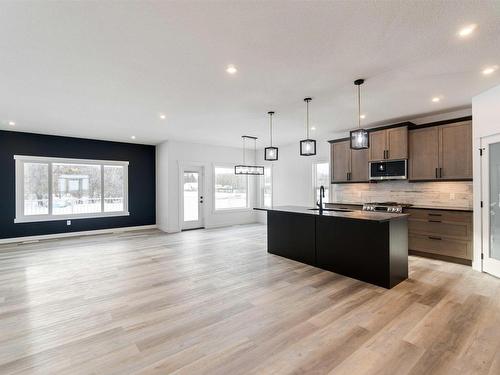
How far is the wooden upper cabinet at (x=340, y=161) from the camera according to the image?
615 centimetres

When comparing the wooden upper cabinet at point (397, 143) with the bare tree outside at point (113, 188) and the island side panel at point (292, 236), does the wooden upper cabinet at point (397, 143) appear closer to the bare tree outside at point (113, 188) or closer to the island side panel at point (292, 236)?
the island side panel at point (292, 236)

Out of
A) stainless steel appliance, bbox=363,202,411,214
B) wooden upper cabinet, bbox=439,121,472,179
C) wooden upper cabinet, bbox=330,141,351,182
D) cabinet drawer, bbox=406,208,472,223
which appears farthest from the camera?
wooden upper cabinet, bbox=330,141,351,182

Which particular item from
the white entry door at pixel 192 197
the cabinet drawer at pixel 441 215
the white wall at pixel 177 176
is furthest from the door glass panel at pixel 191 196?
the cabinet drawer at pixel 441 215

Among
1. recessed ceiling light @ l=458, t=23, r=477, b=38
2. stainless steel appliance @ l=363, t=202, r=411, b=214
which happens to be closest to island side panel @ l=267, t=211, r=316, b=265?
stainless steel appliance @ l=363, t=202, r=411, b=214

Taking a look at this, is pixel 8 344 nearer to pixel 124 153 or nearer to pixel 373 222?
pixel 373 222

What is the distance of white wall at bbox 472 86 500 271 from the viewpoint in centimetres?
374

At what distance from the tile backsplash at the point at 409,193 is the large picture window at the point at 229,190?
3.53 m

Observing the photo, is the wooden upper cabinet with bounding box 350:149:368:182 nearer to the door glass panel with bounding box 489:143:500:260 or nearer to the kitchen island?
the kitchen island

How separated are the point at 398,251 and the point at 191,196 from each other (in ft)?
20.0

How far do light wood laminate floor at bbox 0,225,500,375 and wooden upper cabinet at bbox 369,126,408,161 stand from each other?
7.13 feet

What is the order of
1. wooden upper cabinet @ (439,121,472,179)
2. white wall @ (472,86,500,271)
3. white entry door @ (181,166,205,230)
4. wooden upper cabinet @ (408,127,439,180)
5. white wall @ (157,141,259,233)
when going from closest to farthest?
white wall @ (472,86,500,271), wooden upper cabinet @ (439,121,472,179), wooden upper cabinet @ (408,127,439,180), white wall @ (157,141,259,233), white entry door @ (181,166,205,230)

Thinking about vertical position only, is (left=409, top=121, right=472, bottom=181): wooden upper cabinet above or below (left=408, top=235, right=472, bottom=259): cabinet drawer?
above

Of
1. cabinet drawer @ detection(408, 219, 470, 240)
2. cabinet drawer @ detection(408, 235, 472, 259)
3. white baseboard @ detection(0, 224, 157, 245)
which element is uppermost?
cabinet drawer @ detection(408, 219, 470, 240)

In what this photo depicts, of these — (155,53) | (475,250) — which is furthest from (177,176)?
(475,250)
